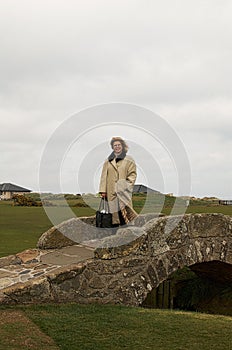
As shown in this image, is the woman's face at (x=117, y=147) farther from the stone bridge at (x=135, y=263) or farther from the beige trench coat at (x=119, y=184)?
the stone bridge at (x=135, y=263)

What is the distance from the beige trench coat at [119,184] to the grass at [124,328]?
2.40 m

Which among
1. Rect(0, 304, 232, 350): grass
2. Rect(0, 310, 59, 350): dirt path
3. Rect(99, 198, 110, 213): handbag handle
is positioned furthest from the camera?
Rect(99, 198, 110, 213): handbag handle

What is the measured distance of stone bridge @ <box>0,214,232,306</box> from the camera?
7.27m

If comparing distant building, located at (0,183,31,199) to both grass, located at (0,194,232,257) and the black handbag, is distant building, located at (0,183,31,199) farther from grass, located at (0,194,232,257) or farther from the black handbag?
the black handbag

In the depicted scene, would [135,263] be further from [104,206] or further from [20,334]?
[20,334]

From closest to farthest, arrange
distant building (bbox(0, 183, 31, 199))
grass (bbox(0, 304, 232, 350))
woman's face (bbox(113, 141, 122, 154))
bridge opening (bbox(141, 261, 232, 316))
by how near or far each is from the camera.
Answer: grass (bbox(0, 304, 232, 350))
woman's face (bbox(113, 141, 122, 154))
bridge opening (bbox(141, 261, 232, 316))
distant building (bbox(0, 183, 31, 199))

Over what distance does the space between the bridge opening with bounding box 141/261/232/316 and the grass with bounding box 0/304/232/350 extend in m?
4.78

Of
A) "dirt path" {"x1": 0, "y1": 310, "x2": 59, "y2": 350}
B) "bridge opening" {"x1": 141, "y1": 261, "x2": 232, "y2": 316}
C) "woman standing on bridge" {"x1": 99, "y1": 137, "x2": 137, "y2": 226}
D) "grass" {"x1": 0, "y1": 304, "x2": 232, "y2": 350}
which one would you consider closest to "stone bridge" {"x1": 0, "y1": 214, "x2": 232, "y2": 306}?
"grass" {"x1": 0, "y1": 304, "x2": 232, "y2": 350}

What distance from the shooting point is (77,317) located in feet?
21.8

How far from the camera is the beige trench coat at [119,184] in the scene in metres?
9.21

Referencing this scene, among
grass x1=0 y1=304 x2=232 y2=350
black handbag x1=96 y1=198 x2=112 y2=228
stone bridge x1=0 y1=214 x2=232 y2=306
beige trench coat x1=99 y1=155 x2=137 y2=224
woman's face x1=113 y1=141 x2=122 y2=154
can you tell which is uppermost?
woman's face x1=113 y1=141 x2=122 y2=154

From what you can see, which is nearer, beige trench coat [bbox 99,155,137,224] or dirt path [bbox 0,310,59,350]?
dirt path [bbox 0,310,59,350]

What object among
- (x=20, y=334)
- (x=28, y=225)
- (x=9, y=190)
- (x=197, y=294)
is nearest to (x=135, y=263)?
(x=20, y=334)

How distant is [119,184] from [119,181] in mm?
67
